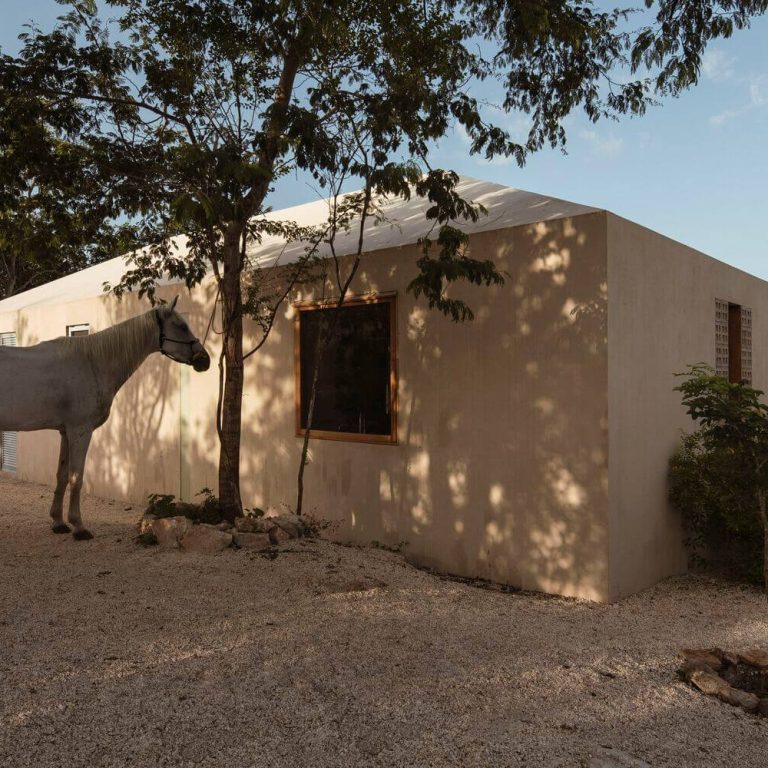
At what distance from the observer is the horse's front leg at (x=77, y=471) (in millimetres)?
5531

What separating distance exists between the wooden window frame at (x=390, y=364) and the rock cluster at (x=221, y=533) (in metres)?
0.92

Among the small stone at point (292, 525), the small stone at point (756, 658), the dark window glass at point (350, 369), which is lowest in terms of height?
the small stone at point (756, 658)

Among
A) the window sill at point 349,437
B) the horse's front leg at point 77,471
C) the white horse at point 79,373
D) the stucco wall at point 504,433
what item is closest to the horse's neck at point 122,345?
the white horse at point 79,373

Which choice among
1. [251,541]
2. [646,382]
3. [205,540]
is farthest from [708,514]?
[205,540]

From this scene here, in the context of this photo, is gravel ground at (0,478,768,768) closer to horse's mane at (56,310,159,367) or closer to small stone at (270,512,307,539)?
small stone at (270,512,307,539)

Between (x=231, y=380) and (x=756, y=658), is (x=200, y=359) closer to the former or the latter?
(x=231, y=380)

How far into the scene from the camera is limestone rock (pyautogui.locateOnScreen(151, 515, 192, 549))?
516 cm

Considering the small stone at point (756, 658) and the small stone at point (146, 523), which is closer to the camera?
the small stone at point (756, 658)

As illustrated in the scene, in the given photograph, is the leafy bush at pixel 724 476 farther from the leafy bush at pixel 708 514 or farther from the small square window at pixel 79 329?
the small square window at pixel 79 329

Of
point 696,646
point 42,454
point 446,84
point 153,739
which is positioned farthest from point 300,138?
point 42,454

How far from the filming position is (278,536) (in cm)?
526

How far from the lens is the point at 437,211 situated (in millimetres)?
4719

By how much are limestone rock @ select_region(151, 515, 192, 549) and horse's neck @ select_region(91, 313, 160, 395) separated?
4.21ft

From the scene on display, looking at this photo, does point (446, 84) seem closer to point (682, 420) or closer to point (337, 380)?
point (337, 380)
